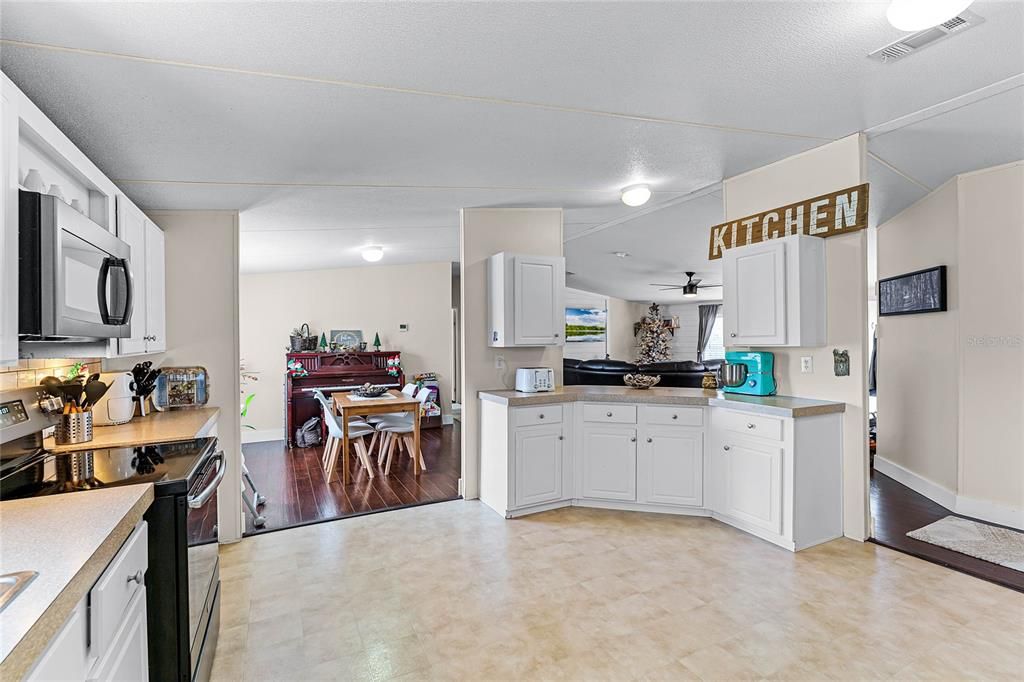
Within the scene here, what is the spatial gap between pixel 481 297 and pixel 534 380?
803mm

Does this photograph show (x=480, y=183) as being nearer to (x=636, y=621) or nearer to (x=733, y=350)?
(x=733, y=350)

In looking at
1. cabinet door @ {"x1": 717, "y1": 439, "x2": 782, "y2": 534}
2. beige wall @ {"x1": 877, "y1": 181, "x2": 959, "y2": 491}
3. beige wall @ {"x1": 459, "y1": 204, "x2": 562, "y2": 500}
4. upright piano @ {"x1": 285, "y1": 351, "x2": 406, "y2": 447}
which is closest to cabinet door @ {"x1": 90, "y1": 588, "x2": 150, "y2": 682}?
beige wall @ {"x1": 459, "y1": 204, "x2": 562, "y2": 500}

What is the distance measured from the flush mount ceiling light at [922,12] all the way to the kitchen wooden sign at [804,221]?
4.40 feet

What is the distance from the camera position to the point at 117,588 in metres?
1.27

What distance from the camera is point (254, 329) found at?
22.6 feet

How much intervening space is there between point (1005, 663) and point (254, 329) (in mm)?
7256

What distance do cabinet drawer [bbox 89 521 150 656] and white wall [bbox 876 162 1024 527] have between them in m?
4.70

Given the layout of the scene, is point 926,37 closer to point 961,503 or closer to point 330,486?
point 961,503

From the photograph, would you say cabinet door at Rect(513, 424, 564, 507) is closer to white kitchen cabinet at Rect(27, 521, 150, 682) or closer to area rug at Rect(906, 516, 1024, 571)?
area rug at Rect(906, 516, 1024, 571)

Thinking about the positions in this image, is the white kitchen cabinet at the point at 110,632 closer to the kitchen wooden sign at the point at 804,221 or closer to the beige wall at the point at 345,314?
the kitchen wooden sign at the point at 804,221

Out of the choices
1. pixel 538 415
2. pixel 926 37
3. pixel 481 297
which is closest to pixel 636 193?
pixel 481 297

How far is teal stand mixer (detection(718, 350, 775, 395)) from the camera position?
140 inches

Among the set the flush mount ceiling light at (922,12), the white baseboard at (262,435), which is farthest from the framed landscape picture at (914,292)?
the white baseboard at (262,435)

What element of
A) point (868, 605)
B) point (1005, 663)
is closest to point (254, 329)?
point (868, 605)
